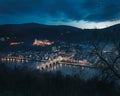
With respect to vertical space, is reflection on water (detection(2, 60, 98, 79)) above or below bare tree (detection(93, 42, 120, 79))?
below

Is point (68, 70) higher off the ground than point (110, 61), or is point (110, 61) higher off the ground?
point (110, 61)

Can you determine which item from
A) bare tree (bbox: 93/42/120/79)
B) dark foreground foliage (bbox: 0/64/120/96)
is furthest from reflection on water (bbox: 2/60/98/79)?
dark foreground foliage (bbox: 0/64/120/96)

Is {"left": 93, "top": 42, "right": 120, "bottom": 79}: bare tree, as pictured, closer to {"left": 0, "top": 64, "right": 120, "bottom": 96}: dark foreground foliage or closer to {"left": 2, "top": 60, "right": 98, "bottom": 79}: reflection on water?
{"left": 0, "top": 64, "right": 120, "bottom": 96}: dark foreground foliage

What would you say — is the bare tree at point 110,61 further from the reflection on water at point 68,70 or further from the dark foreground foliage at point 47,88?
the reflection on water at point 68,70

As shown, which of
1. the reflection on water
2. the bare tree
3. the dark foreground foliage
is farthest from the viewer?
the reflection on water

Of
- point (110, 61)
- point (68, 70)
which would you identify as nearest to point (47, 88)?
point (110, 61)

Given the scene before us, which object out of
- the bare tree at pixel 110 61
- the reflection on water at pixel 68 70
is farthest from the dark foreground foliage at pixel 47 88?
the reflection on water at pixel 68 70

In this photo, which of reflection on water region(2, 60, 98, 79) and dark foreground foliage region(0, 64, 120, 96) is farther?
reflection on water region(2, 60, 98, 79)

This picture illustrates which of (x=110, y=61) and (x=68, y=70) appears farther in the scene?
(x=68, y=70)

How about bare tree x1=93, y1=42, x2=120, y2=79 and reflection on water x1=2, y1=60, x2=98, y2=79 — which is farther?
reflection on water x1=2, y1=60, x2=98, y2=79

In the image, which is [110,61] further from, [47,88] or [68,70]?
[68,70]

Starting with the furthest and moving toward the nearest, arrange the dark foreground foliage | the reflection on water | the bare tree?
the reflection on water, the bare tree, the dark foreground foliage
